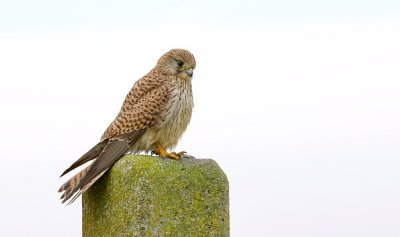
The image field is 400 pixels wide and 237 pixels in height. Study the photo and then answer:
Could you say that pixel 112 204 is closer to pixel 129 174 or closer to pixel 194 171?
pixel 129 174

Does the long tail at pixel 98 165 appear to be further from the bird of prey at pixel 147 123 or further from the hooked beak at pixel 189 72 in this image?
the hooked beak at pixel 189 72

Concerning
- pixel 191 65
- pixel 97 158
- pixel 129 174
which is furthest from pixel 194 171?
pixel 191 65

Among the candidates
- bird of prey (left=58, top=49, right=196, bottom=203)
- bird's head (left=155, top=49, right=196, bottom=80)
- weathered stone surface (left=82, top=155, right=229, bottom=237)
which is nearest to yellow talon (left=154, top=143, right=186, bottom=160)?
bird of prey (left=58, top=49, right=196, bottom=203)

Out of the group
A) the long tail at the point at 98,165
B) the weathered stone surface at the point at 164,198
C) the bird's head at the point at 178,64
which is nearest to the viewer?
the weathered stone surface at the point at 164,198

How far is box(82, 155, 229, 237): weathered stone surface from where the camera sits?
254 inches

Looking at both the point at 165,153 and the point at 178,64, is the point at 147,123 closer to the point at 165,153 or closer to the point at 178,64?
the point at 165,153

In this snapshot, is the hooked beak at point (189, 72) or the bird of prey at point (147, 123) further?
the hooked beak at point (189, 72)

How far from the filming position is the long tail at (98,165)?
6.93m

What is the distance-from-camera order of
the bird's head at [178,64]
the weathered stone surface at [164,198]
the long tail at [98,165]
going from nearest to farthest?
the weathered stone surface at [164,198]
the long tail at [98,165]
the bird's head at [178,64]

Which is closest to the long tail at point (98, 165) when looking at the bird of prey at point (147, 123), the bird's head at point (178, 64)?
the bird of prey at point (147, 123)

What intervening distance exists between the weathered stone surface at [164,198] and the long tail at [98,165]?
0.41 ft

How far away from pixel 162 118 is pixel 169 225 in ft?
4.71

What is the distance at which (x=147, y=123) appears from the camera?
24.5ft

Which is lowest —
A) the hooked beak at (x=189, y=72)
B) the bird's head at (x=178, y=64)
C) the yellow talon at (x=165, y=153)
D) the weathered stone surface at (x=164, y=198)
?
the weathered stone surface at (x=164, y=198)
